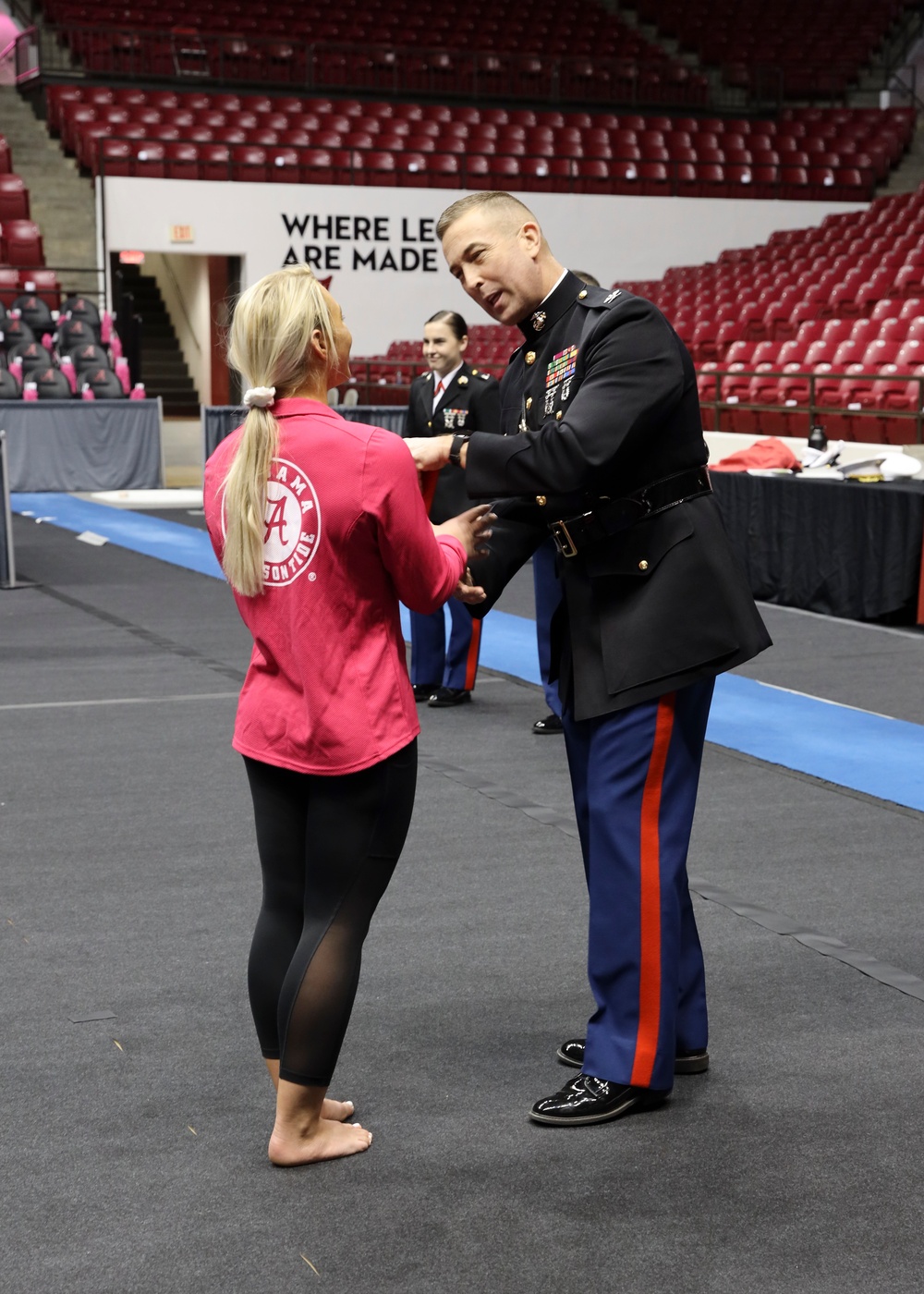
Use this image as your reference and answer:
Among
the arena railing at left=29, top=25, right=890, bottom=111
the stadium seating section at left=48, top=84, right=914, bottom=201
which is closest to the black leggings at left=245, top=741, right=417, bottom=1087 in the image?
the stadium seating section at left=48, top=84, right=914, bottom=201

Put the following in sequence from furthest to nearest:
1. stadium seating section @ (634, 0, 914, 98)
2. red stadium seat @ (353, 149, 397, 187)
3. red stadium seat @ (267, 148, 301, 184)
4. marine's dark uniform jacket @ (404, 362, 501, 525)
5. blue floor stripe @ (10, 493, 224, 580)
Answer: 1. stadium seating section @ (634, 0, 914, 98)
2. red stadium seat @ (353, 149, 397, 187)
3. red stadium seat @ (267, 148, 301, 184)
4. blue floor stripe @ (10, 493, 224, 580)
5. marine's dark uniform jacket @ (404, 362, 501, 525)

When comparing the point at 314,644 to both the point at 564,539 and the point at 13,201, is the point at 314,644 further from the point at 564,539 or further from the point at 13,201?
the point at 13,201

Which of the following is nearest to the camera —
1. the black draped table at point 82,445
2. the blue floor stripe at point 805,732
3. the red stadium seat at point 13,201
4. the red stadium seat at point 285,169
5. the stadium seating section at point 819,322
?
the blue floor stripe at point 805,732

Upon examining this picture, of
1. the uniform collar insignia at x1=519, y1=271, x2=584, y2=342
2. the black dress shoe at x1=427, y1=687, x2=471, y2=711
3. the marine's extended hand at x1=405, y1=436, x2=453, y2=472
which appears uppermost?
the uniform collar insignia at x1=519, y1=271, x2=584, y2=342

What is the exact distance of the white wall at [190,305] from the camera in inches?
917

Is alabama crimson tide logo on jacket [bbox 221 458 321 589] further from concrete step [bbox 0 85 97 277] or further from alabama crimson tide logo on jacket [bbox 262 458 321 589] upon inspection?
concrete step [bbox 0 85 97 277]

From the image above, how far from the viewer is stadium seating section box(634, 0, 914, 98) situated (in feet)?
85.7

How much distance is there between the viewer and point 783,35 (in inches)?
1079

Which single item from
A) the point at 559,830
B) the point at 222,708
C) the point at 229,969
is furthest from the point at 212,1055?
the point at 222,708

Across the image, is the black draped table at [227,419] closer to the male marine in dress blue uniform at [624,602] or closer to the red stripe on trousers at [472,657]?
the red stripe on trousers at [472,657]

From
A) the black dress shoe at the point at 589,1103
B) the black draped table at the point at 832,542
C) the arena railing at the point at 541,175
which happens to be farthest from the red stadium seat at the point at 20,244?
the black dress shoe at the point at 589,1103

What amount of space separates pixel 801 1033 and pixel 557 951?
673mm

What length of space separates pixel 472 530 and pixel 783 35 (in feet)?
90.0

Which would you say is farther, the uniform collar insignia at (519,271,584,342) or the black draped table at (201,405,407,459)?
the black draped table at (201,405,407,459)
